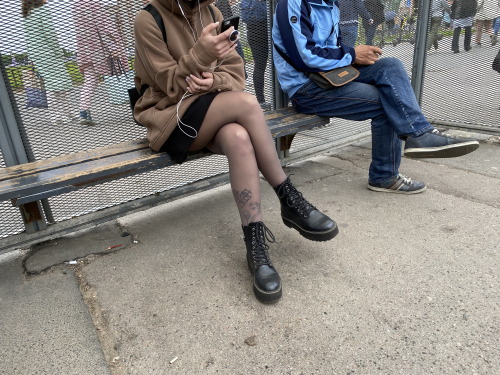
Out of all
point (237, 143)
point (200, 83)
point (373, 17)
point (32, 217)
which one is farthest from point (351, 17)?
point (32, 217)

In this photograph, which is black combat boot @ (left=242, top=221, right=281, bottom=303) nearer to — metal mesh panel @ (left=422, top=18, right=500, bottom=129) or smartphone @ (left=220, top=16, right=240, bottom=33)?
smartphone @ (left=220, top=16, right=240, bottom=33)

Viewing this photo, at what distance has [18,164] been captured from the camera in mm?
2244

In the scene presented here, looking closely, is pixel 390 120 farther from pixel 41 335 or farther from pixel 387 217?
pixel 41 335

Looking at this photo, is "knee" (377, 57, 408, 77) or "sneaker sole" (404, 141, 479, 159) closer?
"sneaker sole" (404, 141, 479, 159)

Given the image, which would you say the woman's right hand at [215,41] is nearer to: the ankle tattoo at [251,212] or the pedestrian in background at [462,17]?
the ankle tattoo at [251,212]

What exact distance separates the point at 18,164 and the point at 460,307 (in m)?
2.32

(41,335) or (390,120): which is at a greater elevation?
(390,120)

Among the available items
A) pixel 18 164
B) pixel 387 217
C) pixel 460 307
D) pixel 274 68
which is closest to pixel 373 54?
pixel 274 68

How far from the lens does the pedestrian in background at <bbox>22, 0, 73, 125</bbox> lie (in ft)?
6.98

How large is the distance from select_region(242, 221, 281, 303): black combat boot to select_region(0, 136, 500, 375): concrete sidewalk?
0.06 m

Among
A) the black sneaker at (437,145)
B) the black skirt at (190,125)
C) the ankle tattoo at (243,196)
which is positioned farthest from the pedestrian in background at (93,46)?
the black sneaker at (437,145)

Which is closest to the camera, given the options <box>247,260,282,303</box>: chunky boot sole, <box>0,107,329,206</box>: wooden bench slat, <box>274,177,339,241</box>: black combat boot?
<box>247,260,282,303</box>: chunky boot sole

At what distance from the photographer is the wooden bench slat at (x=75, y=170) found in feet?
6.01

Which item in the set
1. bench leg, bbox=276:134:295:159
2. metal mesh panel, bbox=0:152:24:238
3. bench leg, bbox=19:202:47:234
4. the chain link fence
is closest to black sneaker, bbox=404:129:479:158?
bench leg, bbox=276:134:295:159
